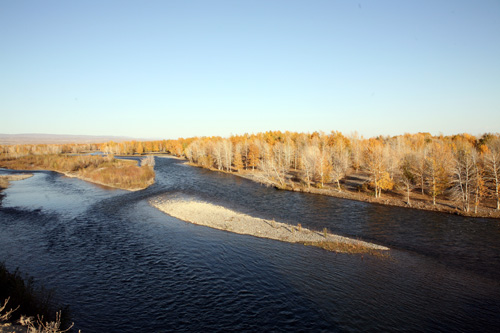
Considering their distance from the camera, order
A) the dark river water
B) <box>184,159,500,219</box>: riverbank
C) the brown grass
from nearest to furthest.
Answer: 1. the dark river water
2. <box>184,159,500,219</box>: riverbank
3. the brown grass

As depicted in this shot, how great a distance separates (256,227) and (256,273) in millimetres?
10777

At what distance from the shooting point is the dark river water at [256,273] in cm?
1700

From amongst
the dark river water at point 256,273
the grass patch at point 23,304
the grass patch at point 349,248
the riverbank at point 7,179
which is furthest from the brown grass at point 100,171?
the grass patch at point 349,248

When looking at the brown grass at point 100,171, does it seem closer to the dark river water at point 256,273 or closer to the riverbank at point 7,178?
the riverbank at point 7,178

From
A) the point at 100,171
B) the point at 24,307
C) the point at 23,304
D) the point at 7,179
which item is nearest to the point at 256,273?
the point at 24,307

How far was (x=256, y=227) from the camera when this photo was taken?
3331 cm

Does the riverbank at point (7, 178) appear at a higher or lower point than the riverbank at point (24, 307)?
higher

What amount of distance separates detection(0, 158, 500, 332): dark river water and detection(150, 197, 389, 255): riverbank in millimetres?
1459

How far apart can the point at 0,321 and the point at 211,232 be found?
→ 2073 cm

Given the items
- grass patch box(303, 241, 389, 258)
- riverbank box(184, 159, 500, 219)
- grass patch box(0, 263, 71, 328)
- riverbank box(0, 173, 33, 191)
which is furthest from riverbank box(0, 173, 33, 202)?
grass patch box(303, 241, 389, 258)

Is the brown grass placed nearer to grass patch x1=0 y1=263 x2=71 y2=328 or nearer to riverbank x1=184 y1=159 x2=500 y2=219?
riverbank x1=184 y1=159 x2=500 y2=219

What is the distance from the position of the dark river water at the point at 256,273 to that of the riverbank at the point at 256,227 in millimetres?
1459

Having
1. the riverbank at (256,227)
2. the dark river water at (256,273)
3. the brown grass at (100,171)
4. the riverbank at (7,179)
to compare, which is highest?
the brown grass at (100,171)

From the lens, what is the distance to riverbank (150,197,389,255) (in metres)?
28.0
